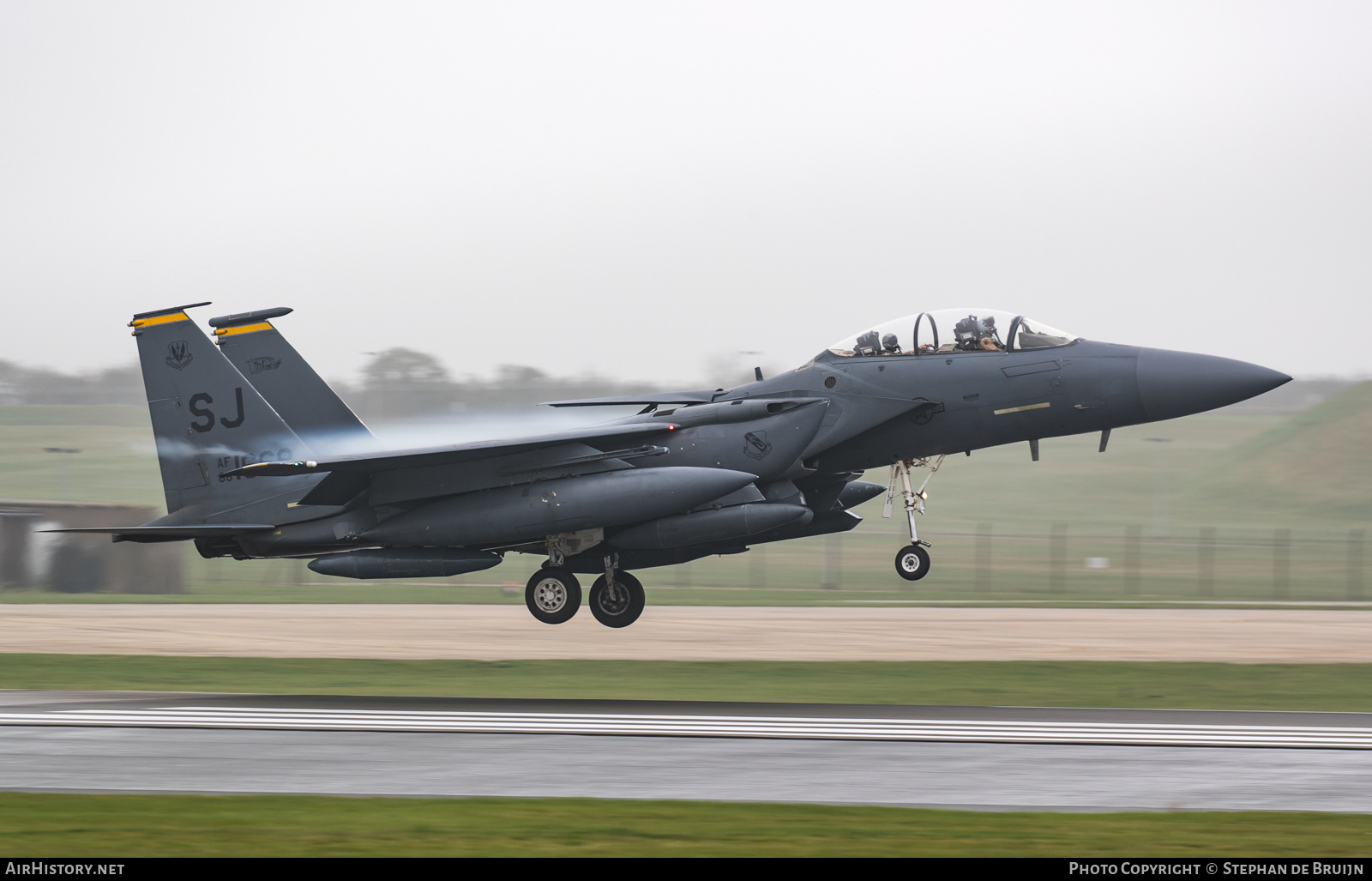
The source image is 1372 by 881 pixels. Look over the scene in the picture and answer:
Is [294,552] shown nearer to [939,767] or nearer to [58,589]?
[939,767]

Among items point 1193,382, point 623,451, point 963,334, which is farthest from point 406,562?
point 1193,382

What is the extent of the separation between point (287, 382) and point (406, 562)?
3.87m

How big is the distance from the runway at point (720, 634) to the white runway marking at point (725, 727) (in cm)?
559

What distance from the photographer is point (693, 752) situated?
1116 cm

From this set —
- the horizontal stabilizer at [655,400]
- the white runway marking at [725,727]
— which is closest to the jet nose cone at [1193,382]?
the horizontal stabilizer at [655,400]

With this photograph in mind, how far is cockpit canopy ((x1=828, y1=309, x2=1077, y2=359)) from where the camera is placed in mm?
19328

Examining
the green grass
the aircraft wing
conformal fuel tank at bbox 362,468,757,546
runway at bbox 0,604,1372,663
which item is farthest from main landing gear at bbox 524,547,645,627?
the green grass

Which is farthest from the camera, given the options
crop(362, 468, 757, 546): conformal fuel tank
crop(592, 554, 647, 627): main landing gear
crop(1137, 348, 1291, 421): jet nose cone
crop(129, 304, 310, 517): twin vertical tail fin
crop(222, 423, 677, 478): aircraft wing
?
crop(592, 554, 647, 627): main landing gear

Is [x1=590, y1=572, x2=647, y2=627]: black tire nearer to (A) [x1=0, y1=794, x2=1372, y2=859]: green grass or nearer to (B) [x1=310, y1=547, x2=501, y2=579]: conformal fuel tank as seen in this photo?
(B) [x1=310, y1=547, x2=501, y2=579]: conformal fuel tank

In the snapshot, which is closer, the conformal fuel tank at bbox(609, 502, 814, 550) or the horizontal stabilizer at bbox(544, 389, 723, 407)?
the conformal fuel tank at bbox(609, 502, 814, 550)

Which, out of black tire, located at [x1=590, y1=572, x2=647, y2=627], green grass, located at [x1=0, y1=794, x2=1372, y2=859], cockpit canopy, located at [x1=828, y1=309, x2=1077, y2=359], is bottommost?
green grass, located at [x1=0, y1=794, x2=1372, y2=859]

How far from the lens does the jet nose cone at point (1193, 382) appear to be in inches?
718

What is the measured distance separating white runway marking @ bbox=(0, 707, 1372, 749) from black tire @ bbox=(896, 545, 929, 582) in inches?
250
